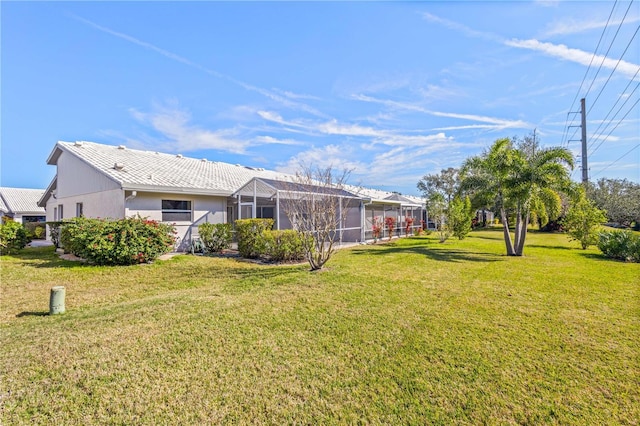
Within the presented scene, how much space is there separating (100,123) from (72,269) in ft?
44.0

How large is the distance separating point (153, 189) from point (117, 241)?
10.6 ft

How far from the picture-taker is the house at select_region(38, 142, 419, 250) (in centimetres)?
1275

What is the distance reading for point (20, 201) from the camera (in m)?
32.8

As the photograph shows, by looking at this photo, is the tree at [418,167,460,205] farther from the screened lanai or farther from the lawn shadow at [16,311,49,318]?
the lawn shadow at [16,311,49,318]

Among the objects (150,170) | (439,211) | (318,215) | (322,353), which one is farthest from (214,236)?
(439,211)

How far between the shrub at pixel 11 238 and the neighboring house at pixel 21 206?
74.5ft

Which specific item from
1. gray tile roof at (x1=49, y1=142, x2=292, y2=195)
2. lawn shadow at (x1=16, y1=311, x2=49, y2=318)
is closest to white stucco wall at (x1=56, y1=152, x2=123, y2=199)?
gray tile roof at (x1=49, y1=142, x2=292, y2=195)

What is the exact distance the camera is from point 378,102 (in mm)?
16406

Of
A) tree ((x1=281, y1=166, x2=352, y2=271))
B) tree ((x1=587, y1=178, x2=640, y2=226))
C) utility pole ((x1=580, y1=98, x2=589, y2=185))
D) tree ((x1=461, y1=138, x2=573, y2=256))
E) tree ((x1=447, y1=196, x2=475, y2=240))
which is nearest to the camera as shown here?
tree ((x1=281, y1=166, x2=352, y2=271))

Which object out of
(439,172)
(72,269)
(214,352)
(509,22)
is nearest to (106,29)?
(72,269)

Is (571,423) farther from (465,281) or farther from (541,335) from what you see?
(465,281)

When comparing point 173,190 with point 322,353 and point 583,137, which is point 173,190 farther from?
point 583,137

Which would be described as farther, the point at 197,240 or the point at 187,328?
the point at 197,240

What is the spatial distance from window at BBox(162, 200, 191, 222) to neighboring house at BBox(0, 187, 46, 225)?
27.6 metres
